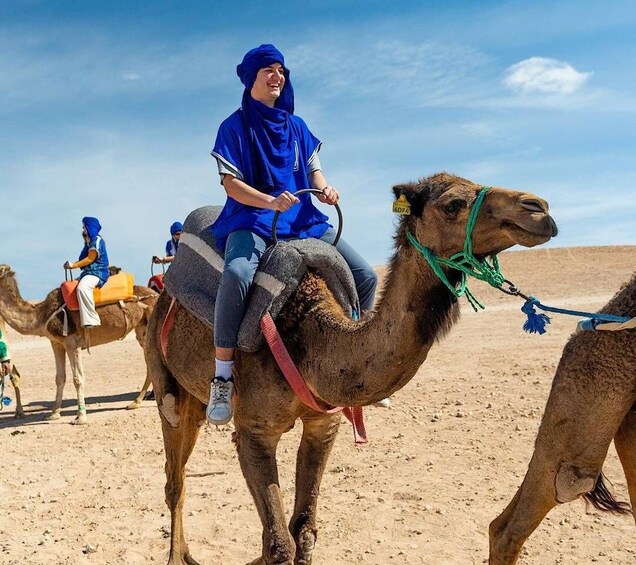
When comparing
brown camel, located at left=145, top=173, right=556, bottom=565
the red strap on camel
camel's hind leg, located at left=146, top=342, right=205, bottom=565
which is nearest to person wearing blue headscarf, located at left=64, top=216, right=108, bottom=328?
camel's hind leg, located at left=146, top=342, right=205, bottom=565

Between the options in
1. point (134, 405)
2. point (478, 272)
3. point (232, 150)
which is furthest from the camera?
point (134, 405)

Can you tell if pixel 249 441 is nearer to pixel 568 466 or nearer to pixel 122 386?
pixel 568 466

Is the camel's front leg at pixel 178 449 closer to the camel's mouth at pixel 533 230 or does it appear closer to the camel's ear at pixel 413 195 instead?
the camel's ear at pixel 413 195

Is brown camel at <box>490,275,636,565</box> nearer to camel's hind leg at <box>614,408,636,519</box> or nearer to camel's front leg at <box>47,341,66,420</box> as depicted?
camel's hind leg at <box>614,408,636,519</box>

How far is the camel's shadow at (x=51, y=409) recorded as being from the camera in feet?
36.1

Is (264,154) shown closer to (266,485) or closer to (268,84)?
(268,84)

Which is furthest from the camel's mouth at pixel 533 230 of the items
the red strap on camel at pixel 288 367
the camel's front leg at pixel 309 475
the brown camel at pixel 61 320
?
the brown camel at pixel 61 320

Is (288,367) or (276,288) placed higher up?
(276,288)

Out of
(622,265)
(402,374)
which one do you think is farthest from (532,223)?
(622,265)

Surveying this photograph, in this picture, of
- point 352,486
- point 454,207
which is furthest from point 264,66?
point 352,486

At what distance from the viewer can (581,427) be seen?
3.63 m

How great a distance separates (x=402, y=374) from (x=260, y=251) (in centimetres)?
111

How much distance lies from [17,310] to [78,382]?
6.28ft

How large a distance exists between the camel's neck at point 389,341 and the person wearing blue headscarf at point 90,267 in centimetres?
818
